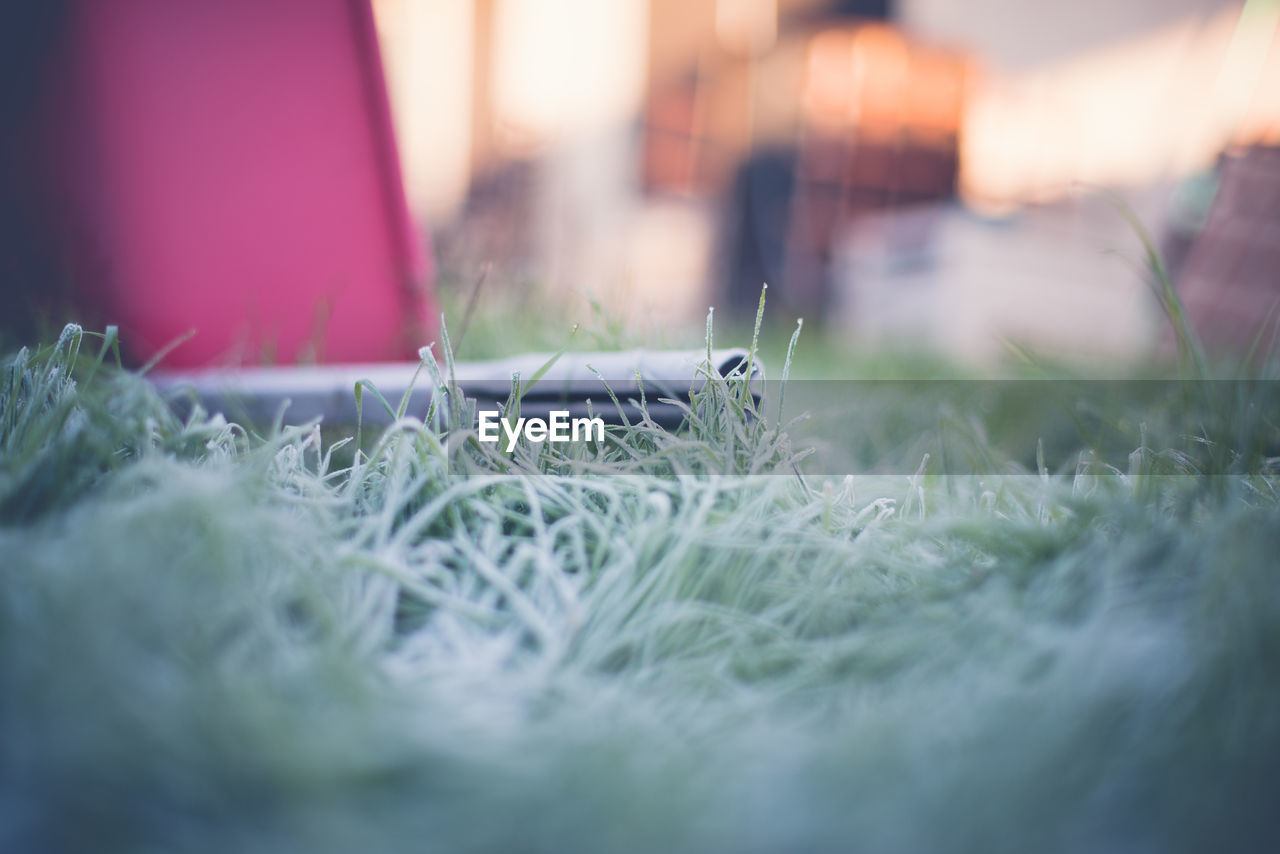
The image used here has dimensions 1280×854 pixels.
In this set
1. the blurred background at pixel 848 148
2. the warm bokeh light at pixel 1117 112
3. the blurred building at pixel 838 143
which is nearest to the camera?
the warm bokeh light at pixel 1117 112

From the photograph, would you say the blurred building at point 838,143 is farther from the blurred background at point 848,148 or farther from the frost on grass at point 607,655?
the frost on grass at point 607,655

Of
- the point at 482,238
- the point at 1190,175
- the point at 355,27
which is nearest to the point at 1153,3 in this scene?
the point at 1190,175

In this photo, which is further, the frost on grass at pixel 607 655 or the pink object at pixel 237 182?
the pink object at pixel 237 182

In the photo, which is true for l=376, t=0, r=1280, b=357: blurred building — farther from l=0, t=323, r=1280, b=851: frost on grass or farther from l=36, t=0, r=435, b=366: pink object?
l=0, t=323, r=1280, b=851: frost on grass

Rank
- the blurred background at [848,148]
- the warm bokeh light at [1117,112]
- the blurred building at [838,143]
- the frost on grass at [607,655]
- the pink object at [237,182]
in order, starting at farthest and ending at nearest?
the blurred building at [838,143]
the blurred background at [848,148]
the warm bokeh light at [1117,112]
the pink object at [237,182]
the frost on grass at [607,655]

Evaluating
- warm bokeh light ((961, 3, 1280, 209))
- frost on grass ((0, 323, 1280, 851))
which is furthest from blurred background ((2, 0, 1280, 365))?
frost on grass ((0, 323, 1280, 851))

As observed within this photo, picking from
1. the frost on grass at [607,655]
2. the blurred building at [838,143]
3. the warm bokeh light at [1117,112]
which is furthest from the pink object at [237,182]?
the warm bokeh light at [1117,112]

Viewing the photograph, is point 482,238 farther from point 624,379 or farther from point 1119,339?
point 1119,339
